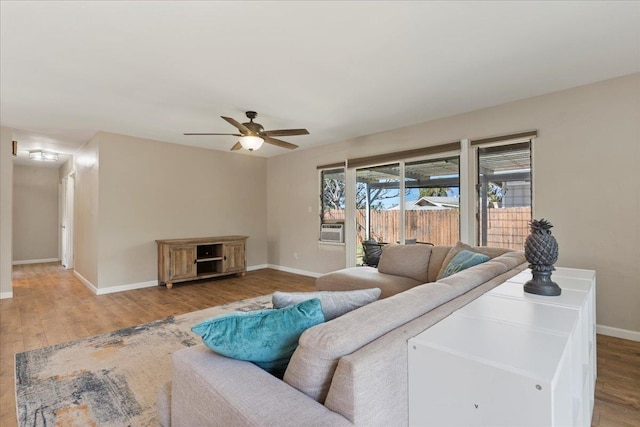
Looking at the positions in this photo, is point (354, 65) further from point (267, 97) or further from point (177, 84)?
point (177, 84)

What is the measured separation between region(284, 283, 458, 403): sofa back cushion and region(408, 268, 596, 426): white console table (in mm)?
129

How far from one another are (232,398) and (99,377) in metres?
1.93

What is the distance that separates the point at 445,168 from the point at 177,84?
3436 millimetres

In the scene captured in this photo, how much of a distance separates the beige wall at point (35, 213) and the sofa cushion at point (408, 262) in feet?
28.4

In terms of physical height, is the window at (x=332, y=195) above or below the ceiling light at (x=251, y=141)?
below

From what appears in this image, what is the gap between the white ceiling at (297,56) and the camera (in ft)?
6.57

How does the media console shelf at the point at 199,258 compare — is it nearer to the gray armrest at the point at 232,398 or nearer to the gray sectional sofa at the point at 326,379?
the gray sectional sofa at the point at 326,379

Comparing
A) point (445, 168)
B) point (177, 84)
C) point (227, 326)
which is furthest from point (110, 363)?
point (445, 168)

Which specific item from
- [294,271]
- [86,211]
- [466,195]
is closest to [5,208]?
[86,211]

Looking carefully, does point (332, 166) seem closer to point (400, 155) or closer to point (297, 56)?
point (400, 155)

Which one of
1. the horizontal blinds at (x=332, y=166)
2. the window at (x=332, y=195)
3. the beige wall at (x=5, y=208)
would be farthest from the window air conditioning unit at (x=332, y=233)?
the beige wall at (x=5, y=208)

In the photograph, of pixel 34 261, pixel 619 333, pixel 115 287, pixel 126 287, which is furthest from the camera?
pixel 34 261

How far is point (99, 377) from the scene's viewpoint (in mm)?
2217

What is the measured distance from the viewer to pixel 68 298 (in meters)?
4.36
